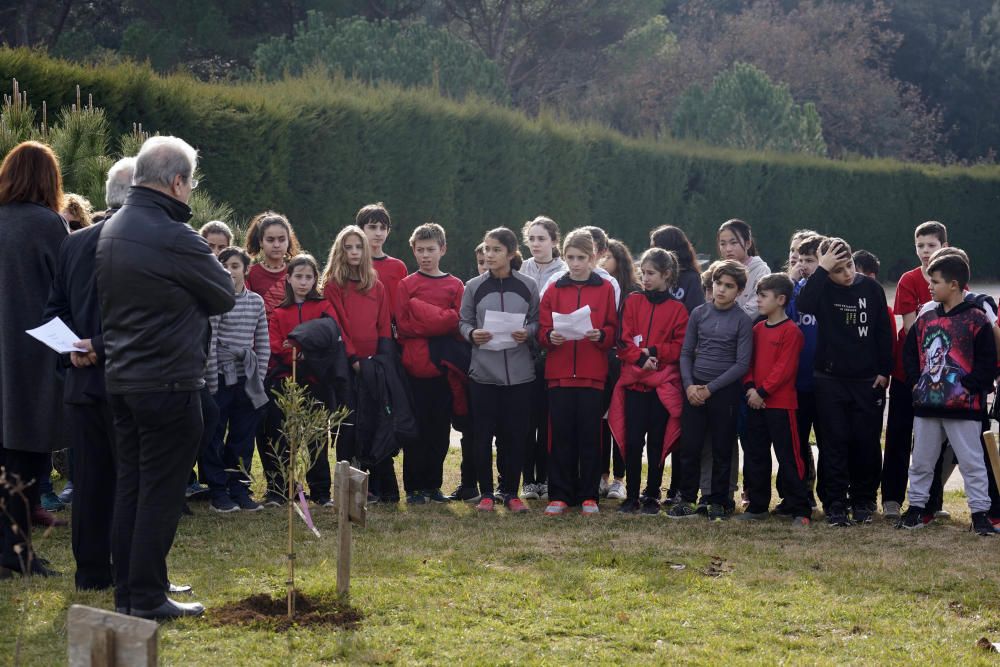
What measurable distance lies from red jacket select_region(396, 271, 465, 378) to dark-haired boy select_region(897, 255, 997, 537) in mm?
3258

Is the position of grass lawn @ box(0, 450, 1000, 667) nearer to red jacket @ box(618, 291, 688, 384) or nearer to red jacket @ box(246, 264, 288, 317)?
red jacket @ box(618, 291, 688, 384)

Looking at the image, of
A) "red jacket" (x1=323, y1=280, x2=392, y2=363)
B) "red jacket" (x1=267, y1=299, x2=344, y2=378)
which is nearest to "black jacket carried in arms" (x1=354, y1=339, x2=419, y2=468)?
"red jacket" (x1=323, y1=280, x2=392, y2=363)

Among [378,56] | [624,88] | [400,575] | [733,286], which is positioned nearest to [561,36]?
[624,88]

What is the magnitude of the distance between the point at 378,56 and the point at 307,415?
25.6 meters

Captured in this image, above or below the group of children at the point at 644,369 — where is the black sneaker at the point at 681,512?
below

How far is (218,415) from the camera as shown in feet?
25.8

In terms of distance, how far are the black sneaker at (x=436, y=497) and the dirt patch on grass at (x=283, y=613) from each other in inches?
118

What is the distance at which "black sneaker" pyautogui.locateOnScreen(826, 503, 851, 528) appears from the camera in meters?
8.00

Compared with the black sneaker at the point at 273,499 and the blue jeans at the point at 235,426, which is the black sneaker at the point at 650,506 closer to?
the black sneaker at the point at 273,499

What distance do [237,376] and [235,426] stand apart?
0.36 m

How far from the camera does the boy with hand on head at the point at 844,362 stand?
809 cm

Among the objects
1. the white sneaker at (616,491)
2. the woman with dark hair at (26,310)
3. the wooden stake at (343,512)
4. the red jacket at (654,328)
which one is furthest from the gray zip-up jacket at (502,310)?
the woman with dark hair at (26,310)

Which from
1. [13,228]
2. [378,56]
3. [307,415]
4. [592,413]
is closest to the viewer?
[307,415]

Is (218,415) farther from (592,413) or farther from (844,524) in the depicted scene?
(844,524)
